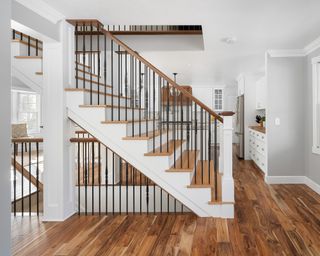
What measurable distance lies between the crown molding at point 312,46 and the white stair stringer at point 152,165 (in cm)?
294

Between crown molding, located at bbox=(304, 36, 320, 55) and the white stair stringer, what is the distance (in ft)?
9.64

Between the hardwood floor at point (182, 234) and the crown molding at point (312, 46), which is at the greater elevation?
the crown molding at point (312, 46)

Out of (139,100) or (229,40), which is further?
(229,40)

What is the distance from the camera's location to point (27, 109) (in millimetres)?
10555

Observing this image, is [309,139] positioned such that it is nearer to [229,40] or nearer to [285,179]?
[285,179]

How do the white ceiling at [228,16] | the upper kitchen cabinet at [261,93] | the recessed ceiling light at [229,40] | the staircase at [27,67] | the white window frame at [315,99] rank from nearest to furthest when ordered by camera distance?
the white ceiling at [228,16] < the staircase at [27,67] < the recessed ceiling light at [229,40] < the white window frame at [315,99] < the upper kitchen cabinet at [261,93]

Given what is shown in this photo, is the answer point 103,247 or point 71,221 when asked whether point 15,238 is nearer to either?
point 71,221

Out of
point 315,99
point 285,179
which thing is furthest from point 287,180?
point 315,99

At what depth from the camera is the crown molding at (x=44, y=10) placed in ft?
9.45

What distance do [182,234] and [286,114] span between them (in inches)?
130

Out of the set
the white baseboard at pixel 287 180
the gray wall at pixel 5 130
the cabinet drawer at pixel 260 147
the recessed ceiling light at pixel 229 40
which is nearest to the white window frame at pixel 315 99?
the white baseboard at pixel 287 180

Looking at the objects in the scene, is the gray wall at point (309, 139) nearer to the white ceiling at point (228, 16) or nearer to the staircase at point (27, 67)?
the white ceiling at point (228, 16)

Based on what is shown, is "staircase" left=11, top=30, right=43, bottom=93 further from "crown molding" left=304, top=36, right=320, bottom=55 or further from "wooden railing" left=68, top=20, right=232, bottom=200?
"crown molding" left=304, top=36, right=320, bottom=55

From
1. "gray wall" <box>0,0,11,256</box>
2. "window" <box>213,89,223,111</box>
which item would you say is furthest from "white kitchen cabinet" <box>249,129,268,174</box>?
"gray wall" <box>0,0,11,256</box>
